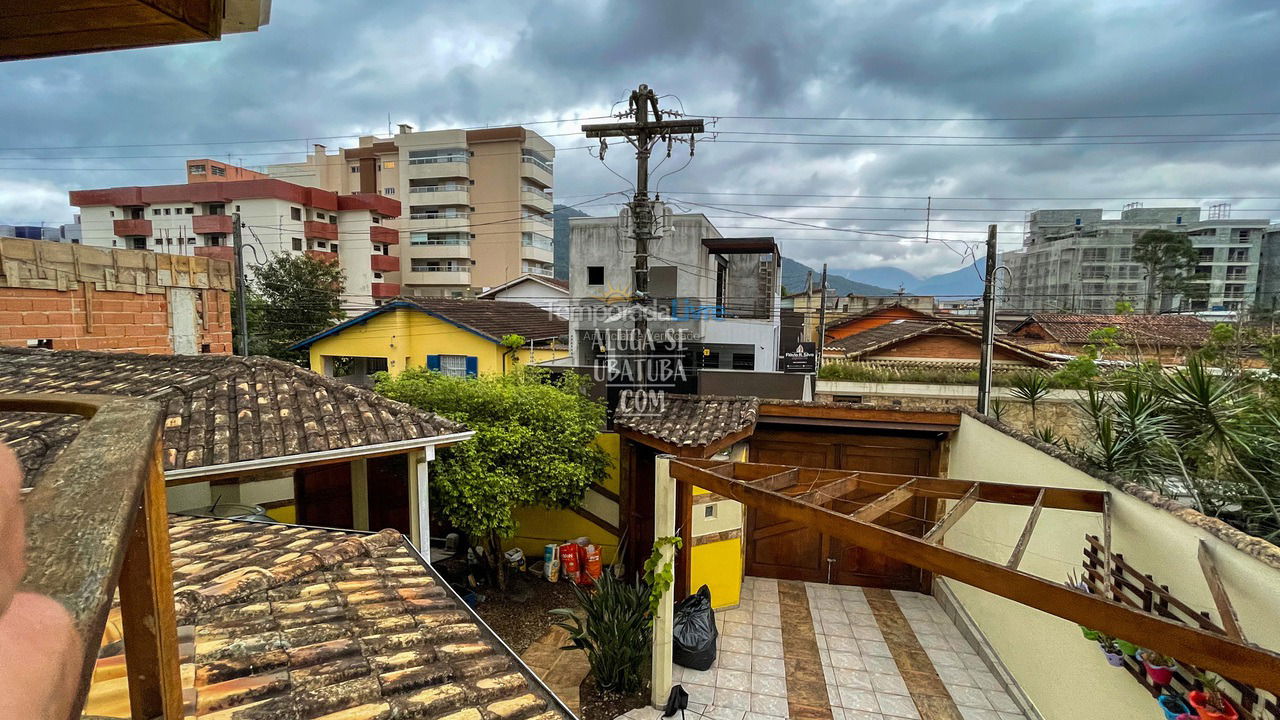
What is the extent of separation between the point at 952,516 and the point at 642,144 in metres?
6.98

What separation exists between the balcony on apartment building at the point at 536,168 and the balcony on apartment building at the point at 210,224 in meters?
16.3

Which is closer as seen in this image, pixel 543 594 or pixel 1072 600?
pixel 1072 600

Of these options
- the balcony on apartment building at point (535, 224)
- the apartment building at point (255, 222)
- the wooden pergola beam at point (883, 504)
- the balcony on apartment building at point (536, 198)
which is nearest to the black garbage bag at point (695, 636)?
the wooden pergola beam at point (883, 504)

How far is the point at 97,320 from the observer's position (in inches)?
292

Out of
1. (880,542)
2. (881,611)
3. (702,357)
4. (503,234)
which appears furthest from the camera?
(503,234)

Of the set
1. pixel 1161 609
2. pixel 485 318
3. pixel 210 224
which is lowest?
pixel 1161 609

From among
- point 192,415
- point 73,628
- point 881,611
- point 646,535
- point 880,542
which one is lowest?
point 881,611

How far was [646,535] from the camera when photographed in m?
7.83

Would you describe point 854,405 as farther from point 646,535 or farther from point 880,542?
point 880,542

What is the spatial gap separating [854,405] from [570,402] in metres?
3.97

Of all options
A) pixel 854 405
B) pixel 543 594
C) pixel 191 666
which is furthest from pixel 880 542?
pixel 543 594

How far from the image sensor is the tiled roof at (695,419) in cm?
704

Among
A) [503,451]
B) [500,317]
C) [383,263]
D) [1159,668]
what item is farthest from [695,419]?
[383,263]

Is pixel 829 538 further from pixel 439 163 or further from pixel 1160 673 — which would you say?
pixel 439 163
